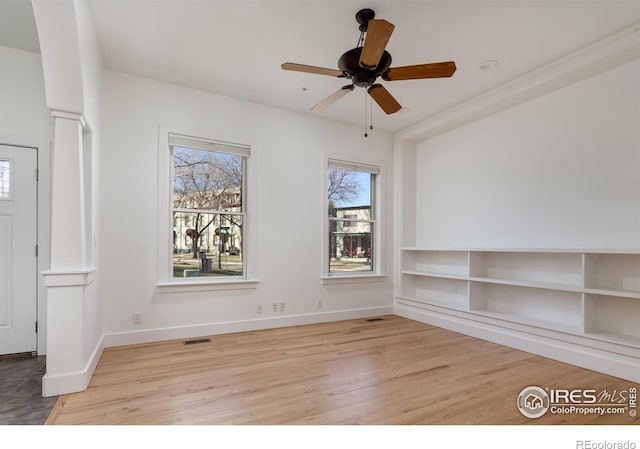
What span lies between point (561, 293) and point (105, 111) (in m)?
5.25

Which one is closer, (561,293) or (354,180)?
(561,293)

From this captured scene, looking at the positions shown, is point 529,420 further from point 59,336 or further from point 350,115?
point 350,115

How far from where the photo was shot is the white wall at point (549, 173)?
3.26 m

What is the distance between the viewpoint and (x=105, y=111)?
376cm

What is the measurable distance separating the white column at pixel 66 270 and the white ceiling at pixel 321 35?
43.6 inches

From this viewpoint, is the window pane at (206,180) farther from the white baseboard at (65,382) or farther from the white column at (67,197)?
the white baseboard at (65,382)

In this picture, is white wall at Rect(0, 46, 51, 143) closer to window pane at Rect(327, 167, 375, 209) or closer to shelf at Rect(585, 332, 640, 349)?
window pane at Rect(327, 167, 375, 209)

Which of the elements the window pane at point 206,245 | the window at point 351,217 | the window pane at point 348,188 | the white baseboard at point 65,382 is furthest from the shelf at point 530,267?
the white baseboard at point 65,382

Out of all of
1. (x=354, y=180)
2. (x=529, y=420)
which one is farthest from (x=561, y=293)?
(x=354, y=180)

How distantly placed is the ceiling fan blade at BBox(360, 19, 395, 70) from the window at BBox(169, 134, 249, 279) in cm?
239

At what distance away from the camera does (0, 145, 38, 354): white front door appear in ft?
11.1

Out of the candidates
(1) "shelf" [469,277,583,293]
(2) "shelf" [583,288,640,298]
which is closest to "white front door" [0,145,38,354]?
(1) "shelf" [469,277,583,293]

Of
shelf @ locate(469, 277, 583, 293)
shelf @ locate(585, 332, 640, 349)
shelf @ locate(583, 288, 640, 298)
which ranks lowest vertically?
shelf @ locate(585, 332, 640, 349)

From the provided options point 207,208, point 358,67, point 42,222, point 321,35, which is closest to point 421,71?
point 358,67
